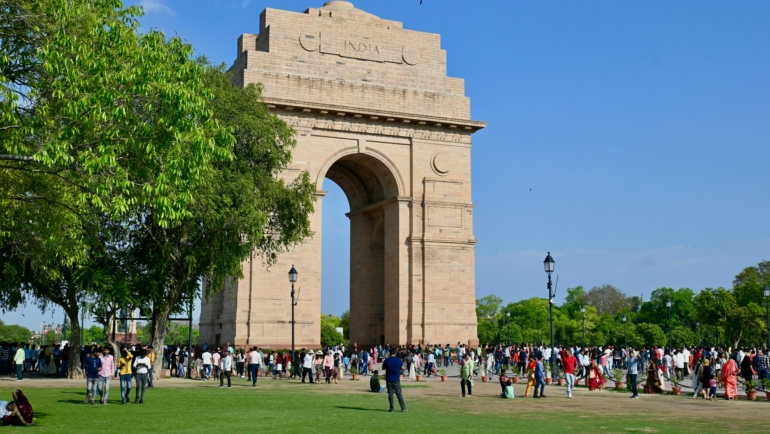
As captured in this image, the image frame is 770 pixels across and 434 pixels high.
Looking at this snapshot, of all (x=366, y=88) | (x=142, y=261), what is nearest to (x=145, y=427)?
(x=142, y=261)

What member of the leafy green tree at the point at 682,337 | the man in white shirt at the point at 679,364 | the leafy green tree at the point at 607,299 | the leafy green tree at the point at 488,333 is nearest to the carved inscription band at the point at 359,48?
the man in white shirt at the point at 679,364

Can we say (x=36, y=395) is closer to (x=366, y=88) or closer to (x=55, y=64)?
(x=55, y=64)

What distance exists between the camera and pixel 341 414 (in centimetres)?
1969

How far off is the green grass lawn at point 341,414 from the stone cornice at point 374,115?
817 inches

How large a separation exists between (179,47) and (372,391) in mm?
13477

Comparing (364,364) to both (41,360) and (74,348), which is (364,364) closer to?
(74,348)

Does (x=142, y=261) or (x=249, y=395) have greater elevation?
(x=142, y=261)

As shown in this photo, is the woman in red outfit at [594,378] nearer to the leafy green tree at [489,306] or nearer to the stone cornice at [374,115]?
the stone cornice at [374,115]

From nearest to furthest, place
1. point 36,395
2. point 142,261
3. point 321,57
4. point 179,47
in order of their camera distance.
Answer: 1. point 179,47
2. point 36,395
3. point 142,261
4. point 321,57

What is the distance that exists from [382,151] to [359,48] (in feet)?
19.6

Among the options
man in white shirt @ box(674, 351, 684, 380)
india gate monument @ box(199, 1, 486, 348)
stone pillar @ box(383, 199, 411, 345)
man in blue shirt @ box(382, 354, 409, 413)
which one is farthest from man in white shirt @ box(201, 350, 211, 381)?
man in white shirt @ box(674, 351, 684, 380)

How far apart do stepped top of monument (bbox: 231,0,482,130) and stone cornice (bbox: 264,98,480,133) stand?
2.5 inches

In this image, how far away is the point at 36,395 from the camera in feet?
80.8

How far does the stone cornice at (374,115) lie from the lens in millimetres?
45031
